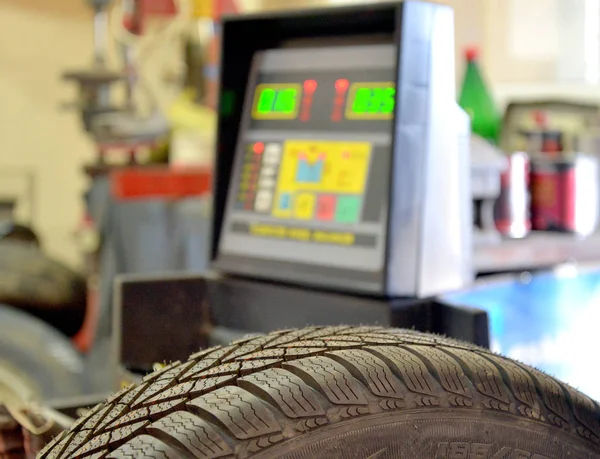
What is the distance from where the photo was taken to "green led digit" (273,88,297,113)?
1.11 metres

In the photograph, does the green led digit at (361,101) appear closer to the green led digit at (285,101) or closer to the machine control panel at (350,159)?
the machine control panel at (350,159)

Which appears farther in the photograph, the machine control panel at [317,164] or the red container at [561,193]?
the red container at [561,193]

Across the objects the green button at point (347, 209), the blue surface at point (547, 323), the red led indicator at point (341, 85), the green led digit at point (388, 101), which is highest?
the red led indicator at point (341, 85)

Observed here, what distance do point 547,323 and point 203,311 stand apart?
465 mm

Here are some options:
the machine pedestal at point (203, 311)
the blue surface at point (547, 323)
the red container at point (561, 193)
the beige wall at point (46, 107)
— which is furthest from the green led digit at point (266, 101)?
the beige wall at point (46, 107)

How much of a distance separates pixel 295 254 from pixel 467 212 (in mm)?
221

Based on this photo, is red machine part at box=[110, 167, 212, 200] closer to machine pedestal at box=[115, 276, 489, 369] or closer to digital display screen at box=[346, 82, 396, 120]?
machine pedestal at box=[115, 276, 489, 369]

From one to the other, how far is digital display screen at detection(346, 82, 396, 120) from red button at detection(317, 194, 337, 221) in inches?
4.1

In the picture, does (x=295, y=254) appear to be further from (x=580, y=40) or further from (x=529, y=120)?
(x=580, y=40)

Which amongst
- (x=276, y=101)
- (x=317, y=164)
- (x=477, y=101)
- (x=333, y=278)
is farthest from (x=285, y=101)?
(x=477, y=101)

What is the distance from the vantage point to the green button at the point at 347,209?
989 mm

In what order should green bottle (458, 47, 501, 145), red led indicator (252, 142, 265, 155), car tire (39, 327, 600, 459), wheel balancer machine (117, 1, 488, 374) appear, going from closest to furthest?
car tire (39, 327, 600, 459), wheel balancer machine (117, 1, 488, 374), red led indicator (252, 142, 265, 155), green bottle (458, 47, 501, 145)

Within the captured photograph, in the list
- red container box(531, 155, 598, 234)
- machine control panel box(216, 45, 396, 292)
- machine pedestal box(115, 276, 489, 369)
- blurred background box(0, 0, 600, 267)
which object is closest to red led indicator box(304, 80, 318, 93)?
machine control panel box(216, 45, 396, 292)

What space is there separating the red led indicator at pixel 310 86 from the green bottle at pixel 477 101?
95 cm
